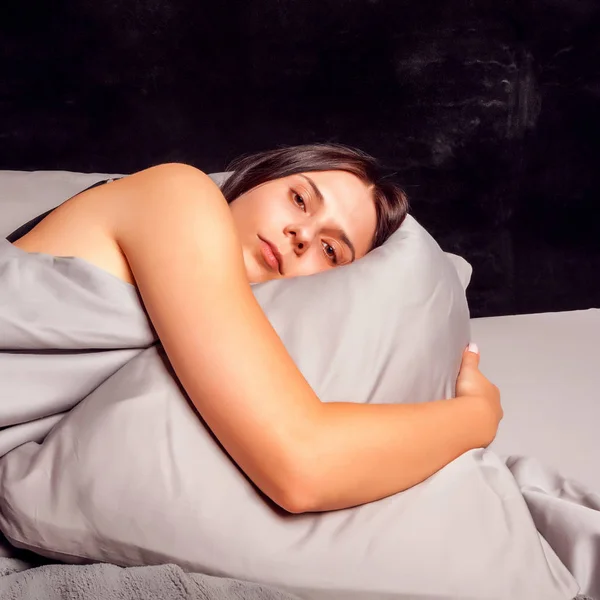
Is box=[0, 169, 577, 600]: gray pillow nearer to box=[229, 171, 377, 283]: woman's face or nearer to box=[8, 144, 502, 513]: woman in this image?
box=[8, 144, 502, 513]: woman

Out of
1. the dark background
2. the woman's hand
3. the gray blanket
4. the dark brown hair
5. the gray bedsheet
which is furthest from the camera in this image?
the dark background

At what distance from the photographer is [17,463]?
83 centimetres

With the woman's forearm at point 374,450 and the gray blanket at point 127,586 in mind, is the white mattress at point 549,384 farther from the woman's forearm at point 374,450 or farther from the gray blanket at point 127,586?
the gray blanket at point 127,586

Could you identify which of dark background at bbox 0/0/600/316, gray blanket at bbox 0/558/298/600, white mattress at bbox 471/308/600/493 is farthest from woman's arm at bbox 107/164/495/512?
dark background at bbox 0/0/600/316

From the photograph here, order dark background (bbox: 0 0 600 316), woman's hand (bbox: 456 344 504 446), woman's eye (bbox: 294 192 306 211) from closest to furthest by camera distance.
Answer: woman's hand (bbox: 456 344 504 446)
woman's eye (bbox: 294 192 306 211)
dark background (bbox: 0 0 600 316)

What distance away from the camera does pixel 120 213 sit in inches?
36.0

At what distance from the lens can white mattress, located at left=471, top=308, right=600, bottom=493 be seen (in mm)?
1182

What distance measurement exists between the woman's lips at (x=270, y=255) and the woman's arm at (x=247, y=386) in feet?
0.69

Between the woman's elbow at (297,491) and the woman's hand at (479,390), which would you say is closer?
the woman's elbow at (297,491)

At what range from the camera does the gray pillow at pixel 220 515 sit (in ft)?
2.52

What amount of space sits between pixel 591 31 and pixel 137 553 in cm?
141


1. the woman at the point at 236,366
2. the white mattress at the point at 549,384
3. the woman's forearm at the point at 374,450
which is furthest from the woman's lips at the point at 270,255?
the white mattress at the point at 549,384

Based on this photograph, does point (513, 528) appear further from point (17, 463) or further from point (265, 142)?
point (265, 142)

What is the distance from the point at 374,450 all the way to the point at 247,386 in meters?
0.17
